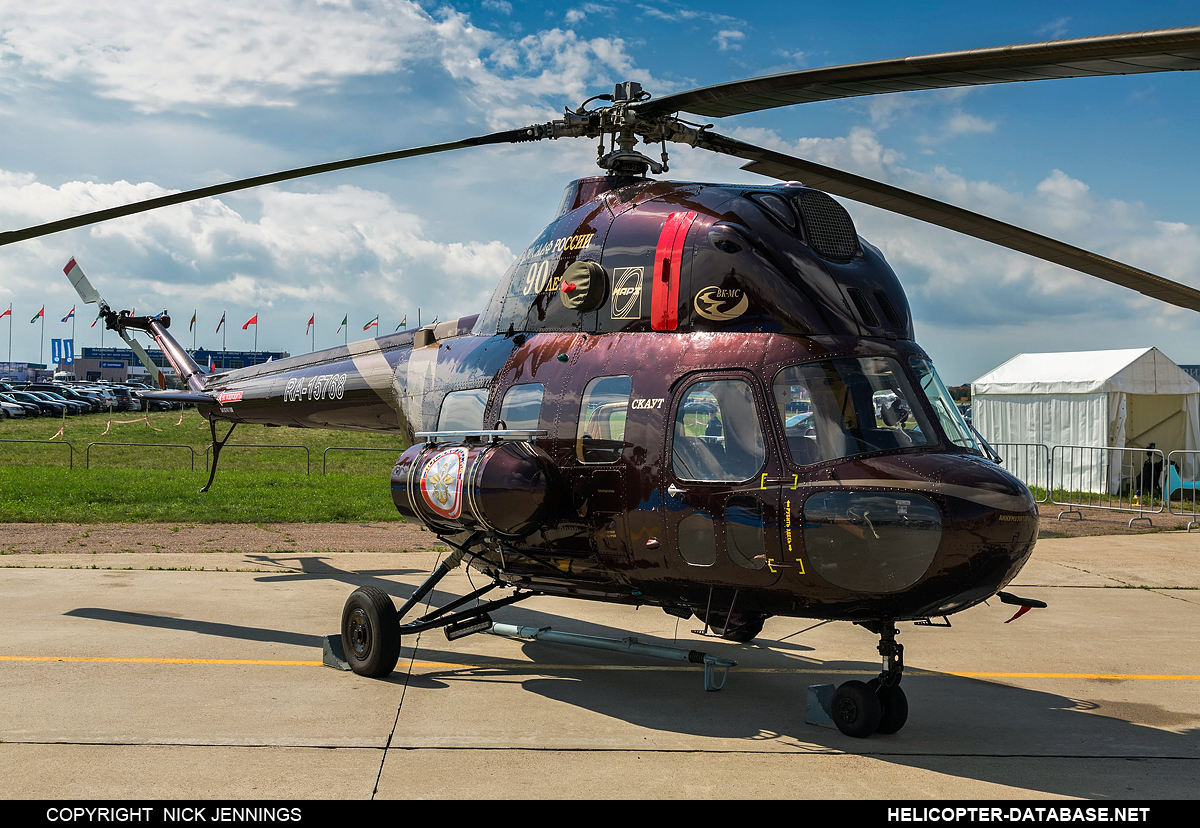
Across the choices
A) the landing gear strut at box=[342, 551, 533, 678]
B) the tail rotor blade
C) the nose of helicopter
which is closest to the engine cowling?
the landing gear strut at box=[342, 551, 533, 678]

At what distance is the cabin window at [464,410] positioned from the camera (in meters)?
8.02

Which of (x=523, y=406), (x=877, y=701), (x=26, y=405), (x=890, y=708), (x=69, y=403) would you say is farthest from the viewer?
(x=69, y=403)

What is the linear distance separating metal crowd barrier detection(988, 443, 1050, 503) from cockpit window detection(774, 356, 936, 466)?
17.9m

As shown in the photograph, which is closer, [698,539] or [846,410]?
[846,410]

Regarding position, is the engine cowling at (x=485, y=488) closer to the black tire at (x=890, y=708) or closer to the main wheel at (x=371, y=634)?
the main wheel at (x=371, y=634)

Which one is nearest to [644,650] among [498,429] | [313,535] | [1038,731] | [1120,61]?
[498,429]

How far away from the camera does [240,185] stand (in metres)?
8.38

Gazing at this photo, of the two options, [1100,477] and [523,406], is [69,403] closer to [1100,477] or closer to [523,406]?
[1100,477]

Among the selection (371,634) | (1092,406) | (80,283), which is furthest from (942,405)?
(1092,406)

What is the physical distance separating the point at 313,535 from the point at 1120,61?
1427 centimetres

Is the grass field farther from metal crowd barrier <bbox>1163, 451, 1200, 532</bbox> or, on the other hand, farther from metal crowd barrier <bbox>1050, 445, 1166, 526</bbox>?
metal crowd barrier <bbox>1163, 451, 1200, 532</bbox>

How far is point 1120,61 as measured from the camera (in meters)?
4.38

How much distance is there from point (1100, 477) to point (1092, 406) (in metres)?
1.66

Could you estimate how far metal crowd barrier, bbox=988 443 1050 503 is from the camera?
893 inches
